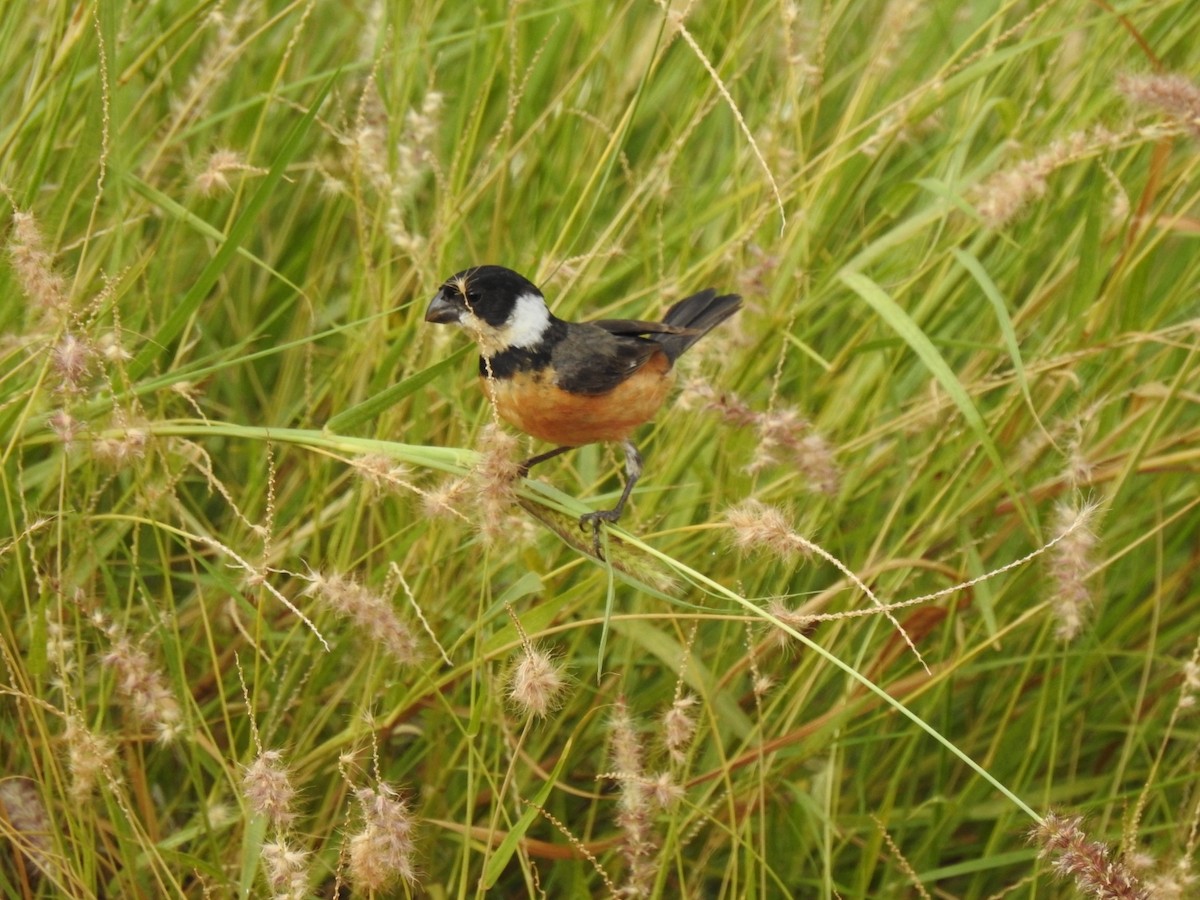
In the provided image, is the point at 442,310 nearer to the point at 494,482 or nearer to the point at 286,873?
the point at 494,482

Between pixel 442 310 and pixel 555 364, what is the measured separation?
25 centimetres

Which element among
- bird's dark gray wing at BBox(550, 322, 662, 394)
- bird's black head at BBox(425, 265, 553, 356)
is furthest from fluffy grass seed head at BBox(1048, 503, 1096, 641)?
bird's black head at BBox(425, 265, 553, 356)

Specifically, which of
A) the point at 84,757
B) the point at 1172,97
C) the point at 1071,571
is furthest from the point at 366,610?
the point at 1172,97

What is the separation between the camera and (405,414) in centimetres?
287

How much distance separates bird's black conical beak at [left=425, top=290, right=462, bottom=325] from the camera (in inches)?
104

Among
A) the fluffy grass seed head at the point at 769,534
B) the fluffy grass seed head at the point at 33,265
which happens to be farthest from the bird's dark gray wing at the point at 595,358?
the fluffy grass seed head at the point at 33,265

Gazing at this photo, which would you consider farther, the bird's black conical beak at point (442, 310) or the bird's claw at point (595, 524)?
the bird's black conical beak at point (442, 310)

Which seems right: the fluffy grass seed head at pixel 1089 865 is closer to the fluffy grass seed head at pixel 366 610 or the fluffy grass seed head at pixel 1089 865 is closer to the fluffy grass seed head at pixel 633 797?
the fluffy grass seed head at pixel 633 797

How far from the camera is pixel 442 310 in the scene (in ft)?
8.68

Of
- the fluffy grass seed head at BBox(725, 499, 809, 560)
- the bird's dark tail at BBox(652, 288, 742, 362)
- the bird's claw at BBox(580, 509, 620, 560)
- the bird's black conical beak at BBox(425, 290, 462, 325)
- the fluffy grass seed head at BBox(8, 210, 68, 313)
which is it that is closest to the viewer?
the fluffy grass seed head at BBox(725, 499, 809, 560)

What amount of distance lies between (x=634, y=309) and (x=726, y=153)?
20.6 inches

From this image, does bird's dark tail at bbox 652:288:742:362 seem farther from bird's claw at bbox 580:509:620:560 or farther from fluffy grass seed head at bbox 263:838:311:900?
fluffy grass seed head at bbox 263:838:311:900

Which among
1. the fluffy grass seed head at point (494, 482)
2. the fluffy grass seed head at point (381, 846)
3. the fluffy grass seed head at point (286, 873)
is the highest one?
the fluffy grass seed head at point (494, 482)

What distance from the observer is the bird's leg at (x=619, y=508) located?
223cm
